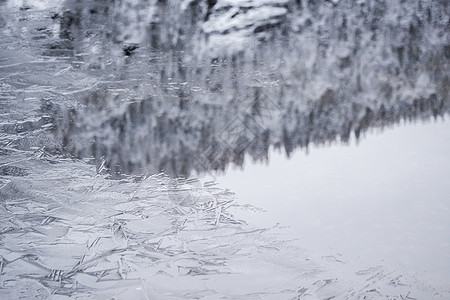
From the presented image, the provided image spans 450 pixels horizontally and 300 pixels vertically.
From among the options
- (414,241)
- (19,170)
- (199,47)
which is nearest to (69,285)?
(19,170)

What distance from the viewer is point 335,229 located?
1002mm

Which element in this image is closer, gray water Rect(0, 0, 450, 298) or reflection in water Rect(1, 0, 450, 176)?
gray water Rect(0, 0, 450, 298)

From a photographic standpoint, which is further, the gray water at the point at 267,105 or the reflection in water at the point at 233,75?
the reflection in water at the point at 233,75

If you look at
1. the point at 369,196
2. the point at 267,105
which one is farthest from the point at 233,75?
the point at 369,196

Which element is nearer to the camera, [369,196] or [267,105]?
[369,196]

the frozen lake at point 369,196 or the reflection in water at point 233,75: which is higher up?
the reflection in water at point 233,75

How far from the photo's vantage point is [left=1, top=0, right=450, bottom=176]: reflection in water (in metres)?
1.21

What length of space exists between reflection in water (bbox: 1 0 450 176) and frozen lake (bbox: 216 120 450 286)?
6cm

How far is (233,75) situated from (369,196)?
49 cm

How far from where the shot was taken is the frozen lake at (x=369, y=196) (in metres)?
0.95

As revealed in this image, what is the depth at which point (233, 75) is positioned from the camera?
1355 mm

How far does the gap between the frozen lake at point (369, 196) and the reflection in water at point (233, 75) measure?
0.18ft

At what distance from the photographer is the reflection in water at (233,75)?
47.8 inches

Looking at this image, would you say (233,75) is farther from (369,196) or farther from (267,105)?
(369,196)
